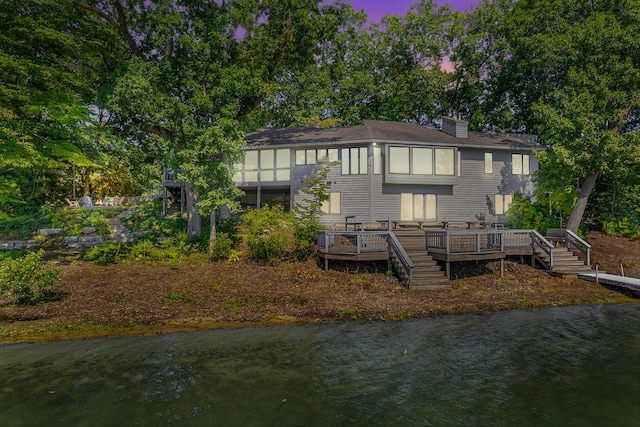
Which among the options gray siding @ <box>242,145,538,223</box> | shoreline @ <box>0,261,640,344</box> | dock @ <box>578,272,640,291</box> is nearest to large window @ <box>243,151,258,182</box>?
gray siding @ <box>242,145,538,223</box>

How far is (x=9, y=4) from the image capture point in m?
15.5

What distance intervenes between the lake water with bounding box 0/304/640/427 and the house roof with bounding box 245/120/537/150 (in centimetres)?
1532

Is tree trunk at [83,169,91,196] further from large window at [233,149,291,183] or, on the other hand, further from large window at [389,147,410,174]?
large window at [389,147,410,174]

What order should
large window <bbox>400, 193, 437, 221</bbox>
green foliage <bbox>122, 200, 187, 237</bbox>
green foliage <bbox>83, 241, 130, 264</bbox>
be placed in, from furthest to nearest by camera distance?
1. large window <bbox>400, 193, 437, 221</bbox>
2. green foliage <bbox>122, 200, 187, 237</bbox>
3. green foliage <bbox>83, 241, 130, 264</bbox>

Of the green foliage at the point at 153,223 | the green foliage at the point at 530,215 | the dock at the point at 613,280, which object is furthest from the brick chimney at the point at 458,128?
the green foliage at the point at 153,223

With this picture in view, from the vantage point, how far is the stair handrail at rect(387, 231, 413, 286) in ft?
46.4

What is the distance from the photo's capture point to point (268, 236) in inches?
695

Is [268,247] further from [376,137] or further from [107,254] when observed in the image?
[376,137]

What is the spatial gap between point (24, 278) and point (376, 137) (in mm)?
19332

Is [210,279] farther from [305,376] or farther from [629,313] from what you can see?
[629,313]

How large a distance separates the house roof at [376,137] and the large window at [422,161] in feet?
2.10

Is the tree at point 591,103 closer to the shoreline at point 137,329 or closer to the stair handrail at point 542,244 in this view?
the stair handrail at point 542,244

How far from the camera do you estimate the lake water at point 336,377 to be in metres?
6.21

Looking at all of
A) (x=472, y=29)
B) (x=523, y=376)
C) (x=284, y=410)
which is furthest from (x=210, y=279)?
(x=472, y=29)
